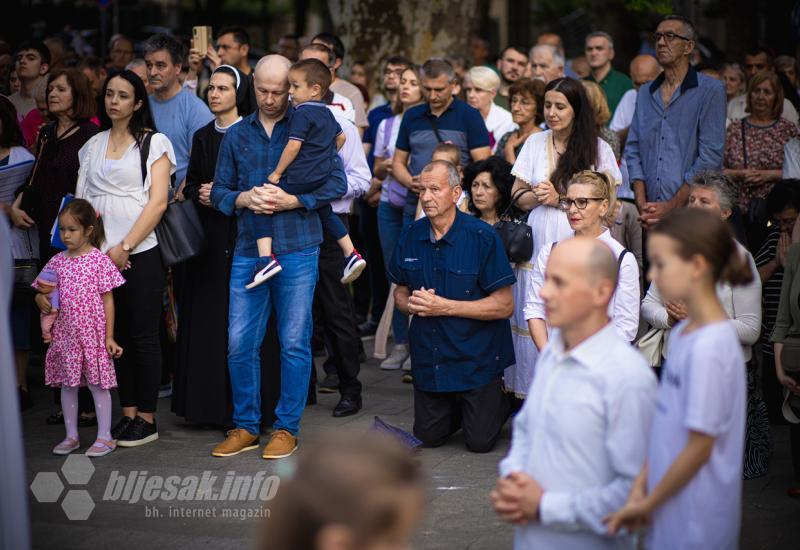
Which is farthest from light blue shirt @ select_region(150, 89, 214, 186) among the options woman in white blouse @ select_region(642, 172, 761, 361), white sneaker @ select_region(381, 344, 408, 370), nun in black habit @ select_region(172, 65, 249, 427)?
woman in white blouse @ select_region(642, 172, 761, 361)

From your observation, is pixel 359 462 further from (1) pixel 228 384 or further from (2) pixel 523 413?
(1) pixel 228 384

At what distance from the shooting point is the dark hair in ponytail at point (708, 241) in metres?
3.38

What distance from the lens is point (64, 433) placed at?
7.13 meters

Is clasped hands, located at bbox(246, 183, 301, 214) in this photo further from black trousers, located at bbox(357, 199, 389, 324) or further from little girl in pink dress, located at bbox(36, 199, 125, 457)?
black trousers, located at bbox(357, 199, 389, 324)

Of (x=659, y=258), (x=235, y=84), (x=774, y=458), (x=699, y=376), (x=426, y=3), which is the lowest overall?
(x=774, y=458)

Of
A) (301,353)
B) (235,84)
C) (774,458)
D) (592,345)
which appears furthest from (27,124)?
(592,345)

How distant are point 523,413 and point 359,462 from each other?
162 centimetres

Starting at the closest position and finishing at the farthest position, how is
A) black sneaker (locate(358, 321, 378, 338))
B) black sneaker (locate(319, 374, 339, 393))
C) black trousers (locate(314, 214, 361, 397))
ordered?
black trousers (locate(314, 214, 361, 397)) < black sneaker (locate(319, 374, 339, 393)) < black sneaker (locate(358, 321, 378, 338))

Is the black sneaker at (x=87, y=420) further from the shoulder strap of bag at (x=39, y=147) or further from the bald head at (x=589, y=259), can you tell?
the bald head at (x=589, y=259)

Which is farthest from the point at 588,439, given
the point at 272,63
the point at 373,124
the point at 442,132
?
the point at 373,124

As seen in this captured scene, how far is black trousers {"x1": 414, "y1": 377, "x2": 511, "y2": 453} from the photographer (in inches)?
262

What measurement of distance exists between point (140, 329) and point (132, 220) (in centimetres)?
65

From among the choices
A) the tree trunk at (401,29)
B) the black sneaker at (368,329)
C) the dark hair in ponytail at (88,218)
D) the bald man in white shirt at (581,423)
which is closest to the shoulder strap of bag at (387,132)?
the black sneaker at (368,329)

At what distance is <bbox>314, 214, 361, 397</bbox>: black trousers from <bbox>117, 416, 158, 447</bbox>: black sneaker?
133 centimetres
